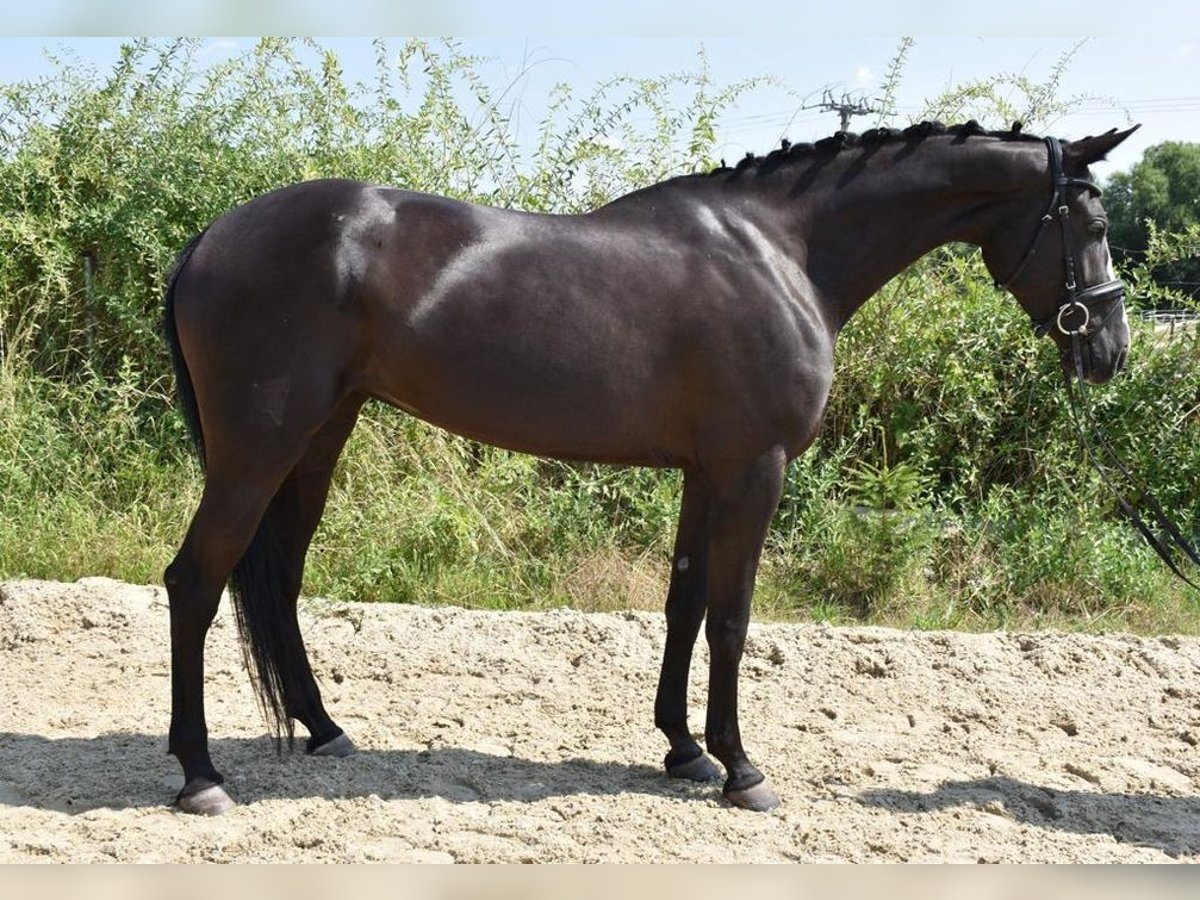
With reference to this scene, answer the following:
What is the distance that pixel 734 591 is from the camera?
3.87 metres

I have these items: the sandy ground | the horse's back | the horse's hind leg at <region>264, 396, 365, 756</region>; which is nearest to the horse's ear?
the horse's back

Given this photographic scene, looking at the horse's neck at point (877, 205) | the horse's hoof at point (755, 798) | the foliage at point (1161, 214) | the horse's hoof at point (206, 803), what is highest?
the foliage at point (1161, 214)

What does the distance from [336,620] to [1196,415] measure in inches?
218

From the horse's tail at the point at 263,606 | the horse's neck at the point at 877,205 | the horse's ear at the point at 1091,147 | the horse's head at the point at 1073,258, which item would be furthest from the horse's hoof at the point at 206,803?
the horse's ear at the point at 1091,147

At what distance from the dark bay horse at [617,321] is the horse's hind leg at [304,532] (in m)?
0.10

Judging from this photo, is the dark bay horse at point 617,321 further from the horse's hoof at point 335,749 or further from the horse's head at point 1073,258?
the horse's hoof at point 335,749

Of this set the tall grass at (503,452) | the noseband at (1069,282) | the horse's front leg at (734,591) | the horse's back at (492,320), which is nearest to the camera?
the horse's back at (492,320)

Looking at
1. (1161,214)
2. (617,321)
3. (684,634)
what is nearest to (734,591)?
(684,634)

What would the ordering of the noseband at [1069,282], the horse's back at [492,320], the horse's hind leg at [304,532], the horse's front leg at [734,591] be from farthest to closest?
the horse's hind leg at [304,532]
the noseband at [1069,282]
the horse's front leg at [734,591]
the horse's back at [492,320]

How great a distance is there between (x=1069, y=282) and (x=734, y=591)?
1.56 metres

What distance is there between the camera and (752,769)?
13.0 ft

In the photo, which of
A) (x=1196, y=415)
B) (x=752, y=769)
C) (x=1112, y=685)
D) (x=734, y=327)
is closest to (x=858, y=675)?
(x=1112, y=685)

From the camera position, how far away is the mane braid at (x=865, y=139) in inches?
159

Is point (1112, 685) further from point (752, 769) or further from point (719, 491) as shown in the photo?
point (719, 491)
